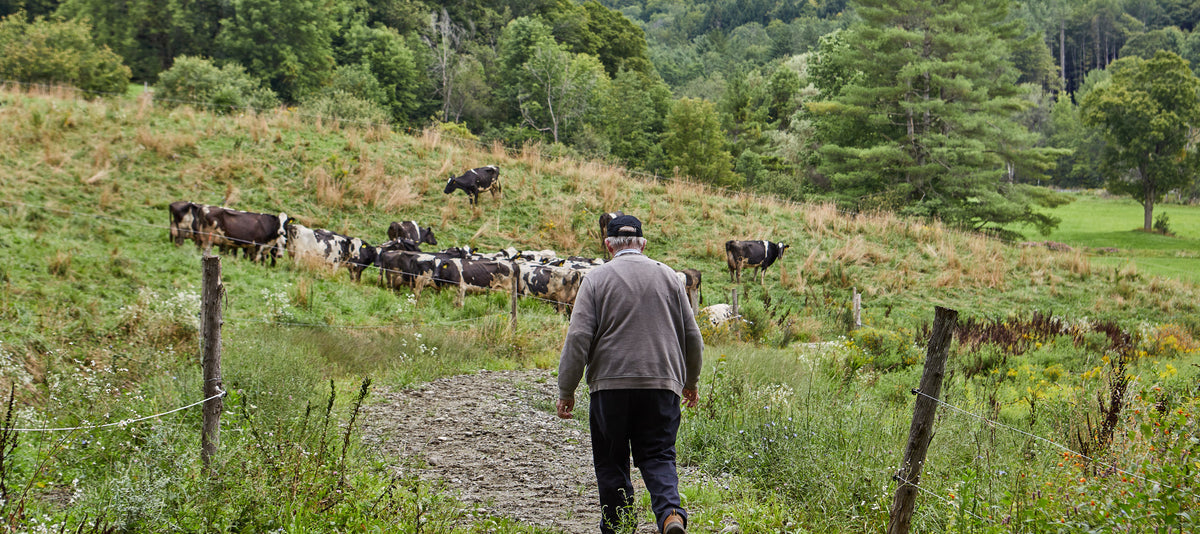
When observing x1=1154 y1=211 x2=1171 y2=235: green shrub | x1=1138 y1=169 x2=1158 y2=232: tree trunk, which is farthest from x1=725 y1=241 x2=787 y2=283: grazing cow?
x1=1138 y1=169 x2=1158 y2=232: tree trunk

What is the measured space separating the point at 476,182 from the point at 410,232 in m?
3.58

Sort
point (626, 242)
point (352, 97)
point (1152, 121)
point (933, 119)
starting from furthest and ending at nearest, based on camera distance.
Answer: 1. point (352, 97)
2. point (1152, 121)
3. point (933, 119)
4. point (626, 242)

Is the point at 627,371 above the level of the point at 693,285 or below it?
above

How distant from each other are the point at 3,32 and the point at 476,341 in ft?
162

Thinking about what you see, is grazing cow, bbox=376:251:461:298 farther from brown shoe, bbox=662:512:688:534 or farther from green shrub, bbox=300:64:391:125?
green shrub, bbox=300:64:391:125

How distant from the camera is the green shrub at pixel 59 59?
40281 mm

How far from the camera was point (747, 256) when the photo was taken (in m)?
18.2

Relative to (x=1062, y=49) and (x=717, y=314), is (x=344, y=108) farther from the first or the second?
(x=1062, y=49)

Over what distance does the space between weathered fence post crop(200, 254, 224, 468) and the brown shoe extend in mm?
2557

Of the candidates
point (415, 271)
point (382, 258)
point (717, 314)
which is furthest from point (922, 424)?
point (382, 258)

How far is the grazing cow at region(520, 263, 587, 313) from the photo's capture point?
14523 millimetres

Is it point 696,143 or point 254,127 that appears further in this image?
point 696,143

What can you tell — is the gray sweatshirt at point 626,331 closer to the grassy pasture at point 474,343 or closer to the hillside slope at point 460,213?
the grassy pasture at point 474,343

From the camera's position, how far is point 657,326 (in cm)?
415
